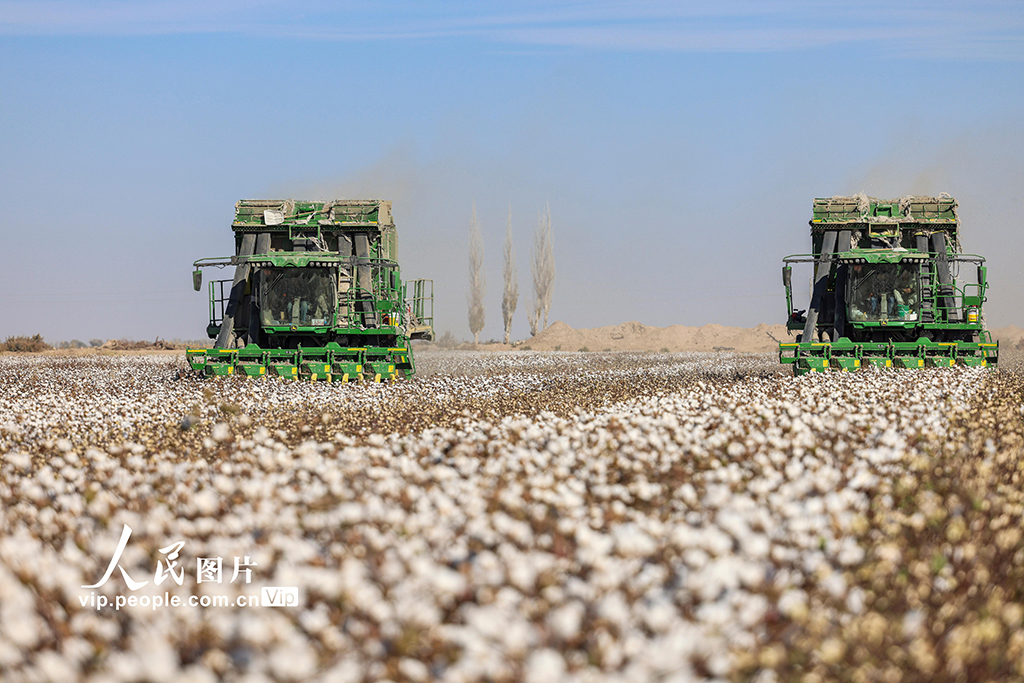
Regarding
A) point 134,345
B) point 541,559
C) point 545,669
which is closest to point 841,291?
point 541,559

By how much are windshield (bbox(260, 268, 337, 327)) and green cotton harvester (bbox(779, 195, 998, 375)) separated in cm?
985

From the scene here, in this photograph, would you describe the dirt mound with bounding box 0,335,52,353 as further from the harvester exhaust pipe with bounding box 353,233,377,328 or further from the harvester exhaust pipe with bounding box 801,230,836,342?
the harvester exhaust pipe with bounding box 801,230,836,342

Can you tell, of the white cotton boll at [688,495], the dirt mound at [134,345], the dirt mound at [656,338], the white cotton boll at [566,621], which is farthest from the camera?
the dirt mound at [656,338]

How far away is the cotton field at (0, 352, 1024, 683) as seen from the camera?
313cm

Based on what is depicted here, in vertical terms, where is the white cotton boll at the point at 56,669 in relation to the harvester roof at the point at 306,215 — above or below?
below

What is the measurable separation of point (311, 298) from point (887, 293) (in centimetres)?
1290

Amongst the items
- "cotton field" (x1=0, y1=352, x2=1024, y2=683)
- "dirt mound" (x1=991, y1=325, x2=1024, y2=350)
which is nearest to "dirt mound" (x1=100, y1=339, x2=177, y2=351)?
"cotton field" (x1=0, y1=352, x2=1024, y2=683)

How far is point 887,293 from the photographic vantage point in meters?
19.7

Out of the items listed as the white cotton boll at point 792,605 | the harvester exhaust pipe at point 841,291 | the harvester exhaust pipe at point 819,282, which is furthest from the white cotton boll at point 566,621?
the harvester exhaust pipe at point 841,291

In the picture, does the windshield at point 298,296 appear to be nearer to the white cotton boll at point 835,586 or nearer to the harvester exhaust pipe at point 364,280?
the harvester exhaust pipe at point 364,280

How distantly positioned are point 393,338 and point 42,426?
397 inches

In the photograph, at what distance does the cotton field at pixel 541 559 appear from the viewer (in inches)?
123

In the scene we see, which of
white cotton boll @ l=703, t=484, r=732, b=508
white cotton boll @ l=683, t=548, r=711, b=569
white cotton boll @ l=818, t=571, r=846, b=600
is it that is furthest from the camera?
white cotton boll @ l=703, t=484, r=732, b=508

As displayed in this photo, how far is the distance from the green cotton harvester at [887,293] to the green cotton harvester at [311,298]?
28.8ft
